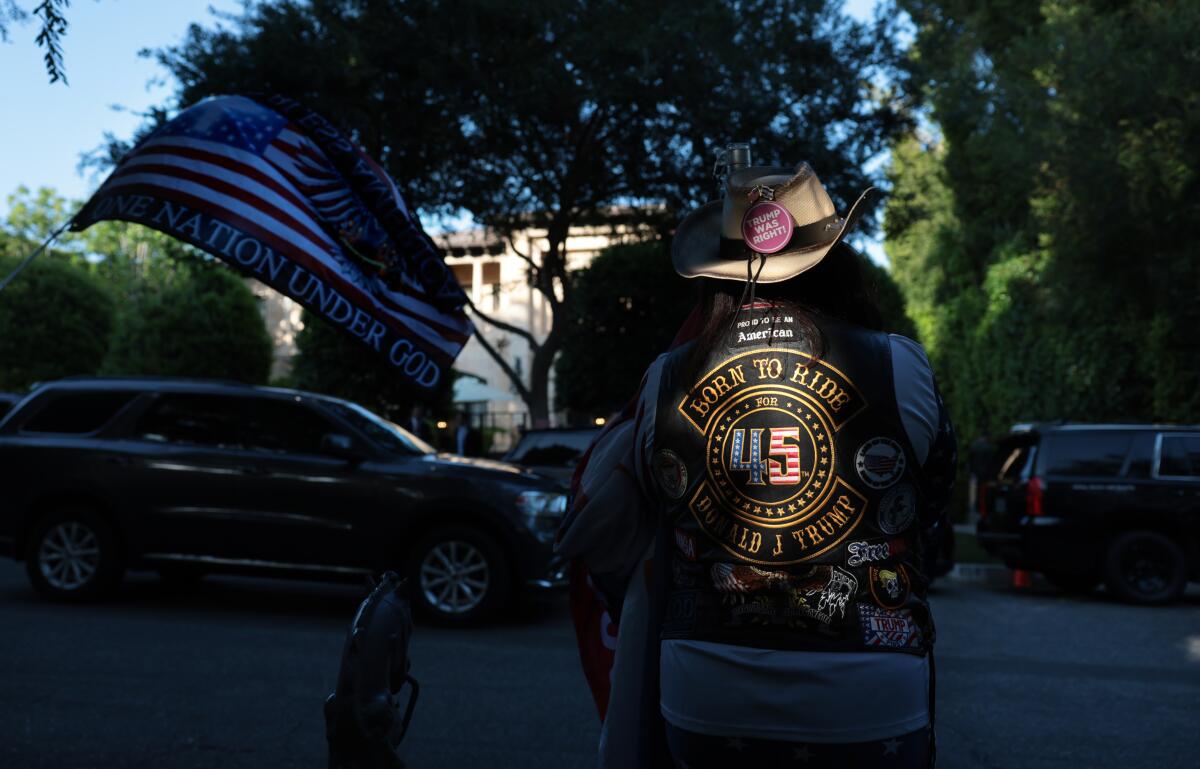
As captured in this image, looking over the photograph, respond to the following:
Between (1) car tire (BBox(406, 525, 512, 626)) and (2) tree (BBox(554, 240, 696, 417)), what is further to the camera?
(2) tree (BBox(554, 240, 696, 417))

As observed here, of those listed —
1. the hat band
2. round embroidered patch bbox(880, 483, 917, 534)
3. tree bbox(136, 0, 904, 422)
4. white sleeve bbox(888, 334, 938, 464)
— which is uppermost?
tree bbox(136, 0, 904, 422)

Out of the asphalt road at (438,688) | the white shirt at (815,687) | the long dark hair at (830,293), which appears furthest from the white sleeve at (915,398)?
the asphalt road at (438,688)

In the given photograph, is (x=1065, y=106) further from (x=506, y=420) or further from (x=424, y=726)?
(x=506, y=420)

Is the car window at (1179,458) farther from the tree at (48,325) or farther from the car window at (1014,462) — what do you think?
→ the tree at (48,325)

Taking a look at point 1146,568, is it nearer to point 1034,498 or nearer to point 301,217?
point 1034,498

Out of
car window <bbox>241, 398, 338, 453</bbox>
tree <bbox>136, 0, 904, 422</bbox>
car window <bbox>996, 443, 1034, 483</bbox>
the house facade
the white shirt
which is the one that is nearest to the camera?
the white shirt

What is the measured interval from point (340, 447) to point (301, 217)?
291 cm

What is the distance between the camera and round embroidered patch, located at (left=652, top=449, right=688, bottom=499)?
221 centimetres

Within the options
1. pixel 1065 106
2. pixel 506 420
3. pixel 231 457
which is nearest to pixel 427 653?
pixel 231 457

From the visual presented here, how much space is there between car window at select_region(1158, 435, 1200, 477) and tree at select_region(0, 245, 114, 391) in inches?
1935

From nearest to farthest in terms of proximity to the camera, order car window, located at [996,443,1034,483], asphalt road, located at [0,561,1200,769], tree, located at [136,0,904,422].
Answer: asphalt road, located at [0,561,1200,769] → car window, located at [996,443,1034,483] → tree, located at [136,0,904,422]

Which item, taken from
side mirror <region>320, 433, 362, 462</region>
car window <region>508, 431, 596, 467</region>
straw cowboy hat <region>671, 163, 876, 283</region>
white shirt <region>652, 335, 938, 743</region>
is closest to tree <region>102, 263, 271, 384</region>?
car window <region>508, 431, 596, 467</region>

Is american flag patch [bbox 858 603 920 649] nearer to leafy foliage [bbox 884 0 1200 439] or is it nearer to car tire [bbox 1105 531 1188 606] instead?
car tire [bbox 1105 531 1188 606]

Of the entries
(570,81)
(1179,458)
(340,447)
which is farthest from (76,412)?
(1179,458)
